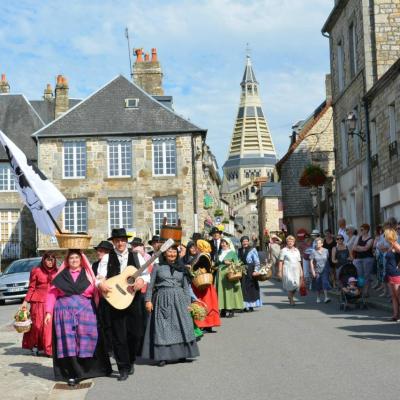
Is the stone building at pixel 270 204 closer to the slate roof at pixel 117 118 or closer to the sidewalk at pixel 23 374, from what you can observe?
the slate roof at pixel 117 118

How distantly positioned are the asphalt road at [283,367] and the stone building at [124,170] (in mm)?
25055

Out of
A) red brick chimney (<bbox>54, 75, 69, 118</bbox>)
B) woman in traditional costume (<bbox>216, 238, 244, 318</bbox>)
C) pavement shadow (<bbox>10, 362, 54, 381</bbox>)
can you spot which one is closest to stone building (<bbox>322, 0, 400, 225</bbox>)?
woman in traditional costume (<bbox>216, 238, 244, 318</bbox>)

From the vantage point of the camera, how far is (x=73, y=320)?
329 inches

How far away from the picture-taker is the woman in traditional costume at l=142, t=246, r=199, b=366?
962cm

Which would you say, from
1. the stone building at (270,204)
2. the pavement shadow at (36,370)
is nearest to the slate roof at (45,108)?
the pavement shadow at (36,370)

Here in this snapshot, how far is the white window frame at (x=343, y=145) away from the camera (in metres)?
30.7

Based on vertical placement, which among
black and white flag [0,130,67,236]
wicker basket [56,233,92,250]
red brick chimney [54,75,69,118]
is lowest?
wicker basket [56,233,92,250]

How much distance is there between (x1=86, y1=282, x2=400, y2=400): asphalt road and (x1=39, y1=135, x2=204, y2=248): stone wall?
25074 mm

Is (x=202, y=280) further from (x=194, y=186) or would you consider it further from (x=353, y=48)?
(x=194, y=186)

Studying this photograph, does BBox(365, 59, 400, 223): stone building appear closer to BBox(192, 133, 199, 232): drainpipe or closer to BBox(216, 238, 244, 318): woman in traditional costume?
BBox(216, 238, 244, 318): woman in traditional costume

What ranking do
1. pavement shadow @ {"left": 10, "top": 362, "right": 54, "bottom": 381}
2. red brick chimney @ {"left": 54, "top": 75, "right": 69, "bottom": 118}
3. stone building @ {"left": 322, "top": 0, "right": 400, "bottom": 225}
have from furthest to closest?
red brick chimney @ {"left": 54, "top": 75, "right": 69, "bottom": 118} → stone building @ {"left": 322, "top": 0, "right": 400, "bottom": 225} → pavement shadow @ {"left": 10, "top": 362, "right": 54, "bottom": 381}

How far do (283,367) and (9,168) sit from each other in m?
35.9

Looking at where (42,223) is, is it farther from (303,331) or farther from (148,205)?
(148,205)

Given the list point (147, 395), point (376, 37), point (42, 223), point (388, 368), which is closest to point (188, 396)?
point (147, 395)
